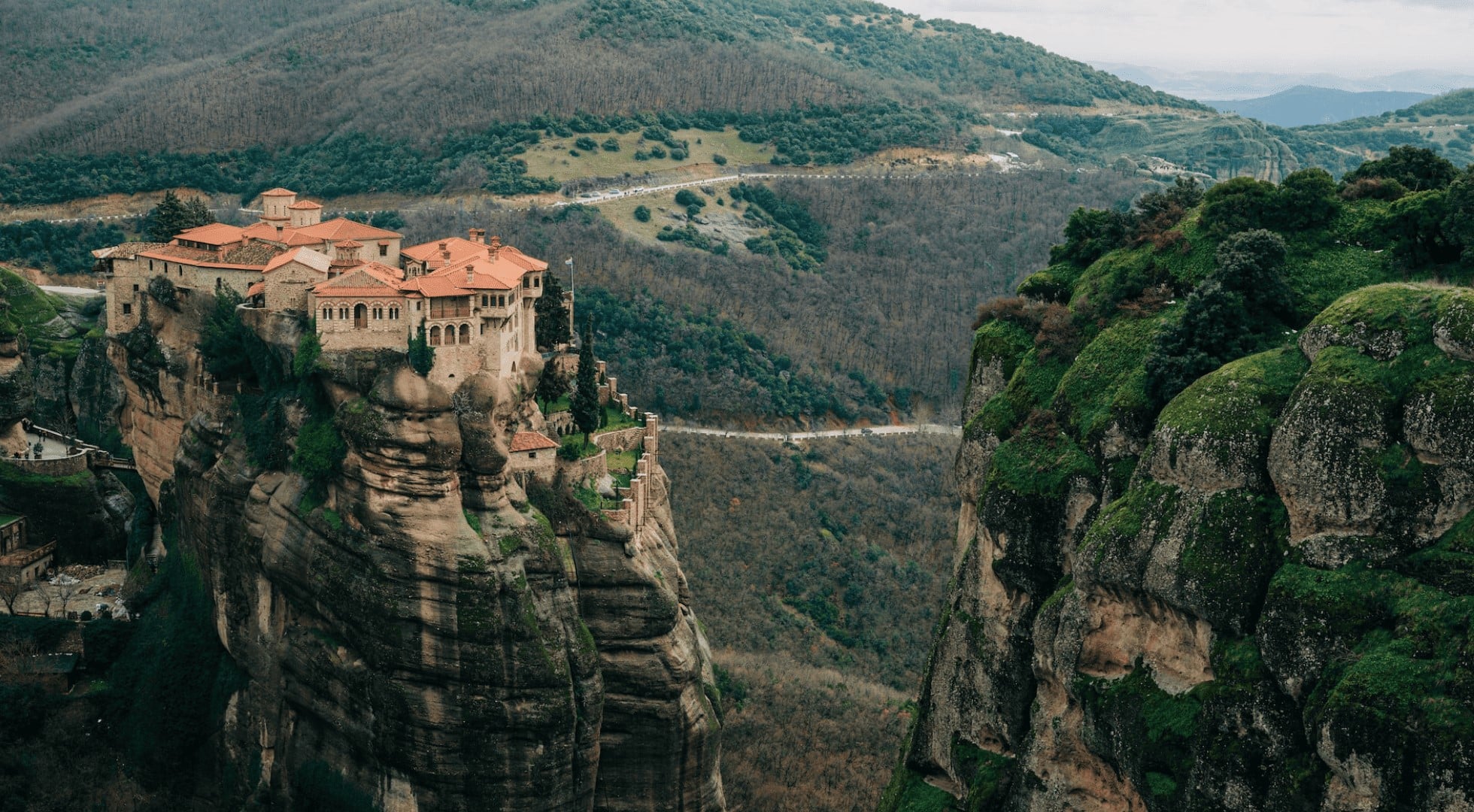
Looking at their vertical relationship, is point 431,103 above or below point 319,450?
above

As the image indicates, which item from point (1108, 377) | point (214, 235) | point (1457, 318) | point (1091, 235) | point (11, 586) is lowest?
point (11, 586)

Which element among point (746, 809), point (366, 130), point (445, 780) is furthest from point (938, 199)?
point (445, 780)

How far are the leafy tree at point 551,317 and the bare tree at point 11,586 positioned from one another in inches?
942

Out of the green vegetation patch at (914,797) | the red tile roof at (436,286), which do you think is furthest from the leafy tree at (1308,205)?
the red tile roof at (436,286)

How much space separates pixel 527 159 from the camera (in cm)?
13325

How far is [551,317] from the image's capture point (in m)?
65.0

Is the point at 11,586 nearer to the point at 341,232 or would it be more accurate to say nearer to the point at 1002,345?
the point at 341,232

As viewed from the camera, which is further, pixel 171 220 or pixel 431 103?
pixel 431 103

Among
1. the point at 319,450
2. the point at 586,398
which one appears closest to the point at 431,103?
the point at 586,398

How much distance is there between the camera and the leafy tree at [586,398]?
60031 mm

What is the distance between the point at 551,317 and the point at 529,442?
396 inches

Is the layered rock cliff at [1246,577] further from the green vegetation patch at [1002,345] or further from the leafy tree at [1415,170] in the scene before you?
the leafy tree at [1415,170]

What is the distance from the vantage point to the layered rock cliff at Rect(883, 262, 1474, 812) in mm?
28781

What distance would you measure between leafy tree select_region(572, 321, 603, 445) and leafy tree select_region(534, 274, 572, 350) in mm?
4555
